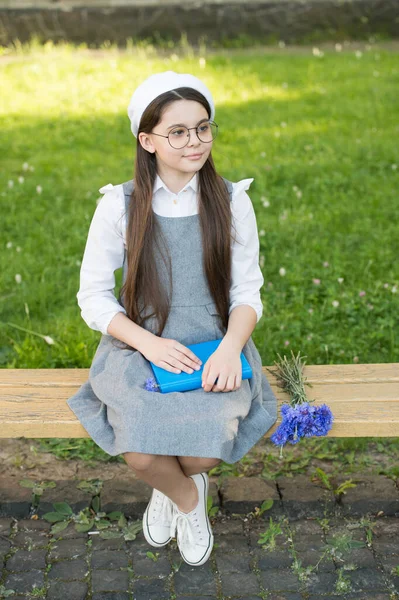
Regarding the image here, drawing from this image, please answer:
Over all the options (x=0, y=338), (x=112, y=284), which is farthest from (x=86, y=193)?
(x=112, y=284)

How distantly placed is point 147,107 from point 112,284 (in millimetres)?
652

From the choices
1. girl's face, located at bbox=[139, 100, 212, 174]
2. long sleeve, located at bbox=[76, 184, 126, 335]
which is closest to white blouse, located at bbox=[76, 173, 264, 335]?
long sleeve, located at bbox=[76, 184, 126, 335]

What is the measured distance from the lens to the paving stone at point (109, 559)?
10.3ft

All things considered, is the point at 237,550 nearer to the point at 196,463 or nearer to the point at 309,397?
the point at 196,463

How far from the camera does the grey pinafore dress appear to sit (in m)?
2.86

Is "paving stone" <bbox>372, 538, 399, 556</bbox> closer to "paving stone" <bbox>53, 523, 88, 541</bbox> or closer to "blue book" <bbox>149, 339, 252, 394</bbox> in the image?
"blue book" <bbox>149, 339, 252, 394</bbox>

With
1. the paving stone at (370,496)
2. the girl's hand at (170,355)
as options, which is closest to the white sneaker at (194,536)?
the girl's hand at (170,355)

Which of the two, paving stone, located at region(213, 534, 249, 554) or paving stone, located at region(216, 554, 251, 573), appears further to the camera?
paving stone, located at region(213, 534, 249, 554)

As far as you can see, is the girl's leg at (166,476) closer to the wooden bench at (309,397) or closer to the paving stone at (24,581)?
the wooden bench at (309,397)

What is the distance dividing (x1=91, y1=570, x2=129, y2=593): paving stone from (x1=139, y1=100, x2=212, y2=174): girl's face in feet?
4.70

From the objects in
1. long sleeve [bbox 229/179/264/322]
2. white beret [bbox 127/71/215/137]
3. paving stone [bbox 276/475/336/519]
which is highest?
white beret [bbox 127/71/215/137]

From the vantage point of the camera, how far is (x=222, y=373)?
2.93m

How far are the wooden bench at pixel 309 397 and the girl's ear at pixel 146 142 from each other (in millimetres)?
882

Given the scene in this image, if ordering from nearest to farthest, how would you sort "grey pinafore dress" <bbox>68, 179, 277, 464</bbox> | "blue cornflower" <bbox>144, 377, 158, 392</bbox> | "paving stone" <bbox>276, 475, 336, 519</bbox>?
"grey pinafore dress" <bbox>68, 179, 277, 464</bbox> < "blue cornflower" <bbox>144, 377, 158, 392</bbox> < "paving stone" <bbox>276, 475, 336, 519</bbox>
